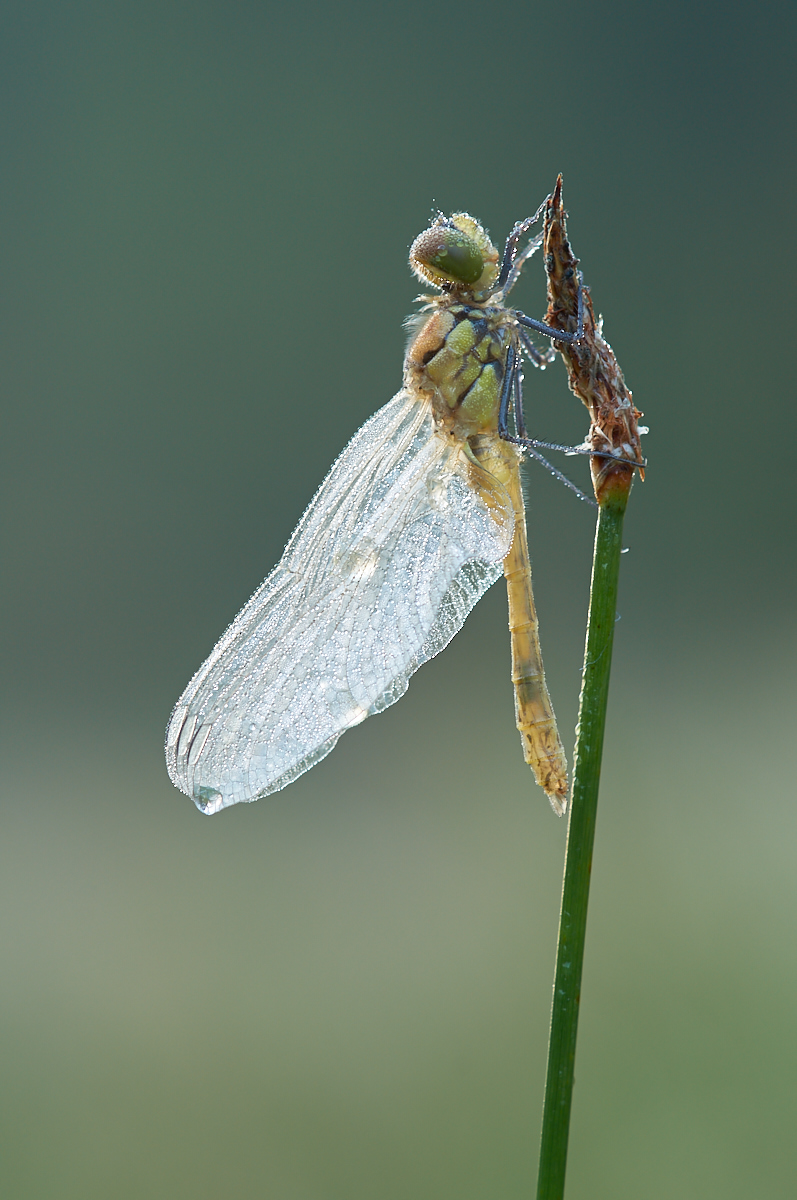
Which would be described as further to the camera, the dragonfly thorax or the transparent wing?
the dragonfly thorax

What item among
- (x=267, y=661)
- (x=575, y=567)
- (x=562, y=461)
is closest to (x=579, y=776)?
(x=267, y=661)

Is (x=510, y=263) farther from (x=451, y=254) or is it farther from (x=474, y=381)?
(x=474, y=381)

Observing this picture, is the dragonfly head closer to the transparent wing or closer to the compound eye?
the compound eye

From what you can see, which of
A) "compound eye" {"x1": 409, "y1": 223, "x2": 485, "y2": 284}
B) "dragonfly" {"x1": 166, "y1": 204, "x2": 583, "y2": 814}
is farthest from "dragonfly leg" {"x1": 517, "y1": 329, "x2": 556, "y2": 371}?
"compound eye" {"x1": 409, "y1": 223, "x2": 485, "y2": 284}

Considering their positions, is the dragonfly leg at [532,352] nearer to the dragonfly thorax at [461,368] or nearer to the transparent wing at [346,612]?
the dragonfly thorax at [461,368]

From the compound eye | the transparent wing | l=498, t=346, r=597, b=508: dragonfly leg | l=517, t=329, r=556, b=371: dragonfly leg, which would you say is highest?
the compound eye

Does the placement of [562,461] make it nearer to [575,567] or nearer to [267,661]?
[267,661]

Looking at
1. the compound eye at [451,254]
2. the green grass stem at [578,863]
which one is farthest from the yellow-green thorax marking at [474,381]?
the green grass stem at [578,863]

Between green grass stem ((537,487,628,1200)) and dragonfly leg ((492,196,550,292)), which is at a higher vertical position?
dragonfly leg ((492,196,550,292))
